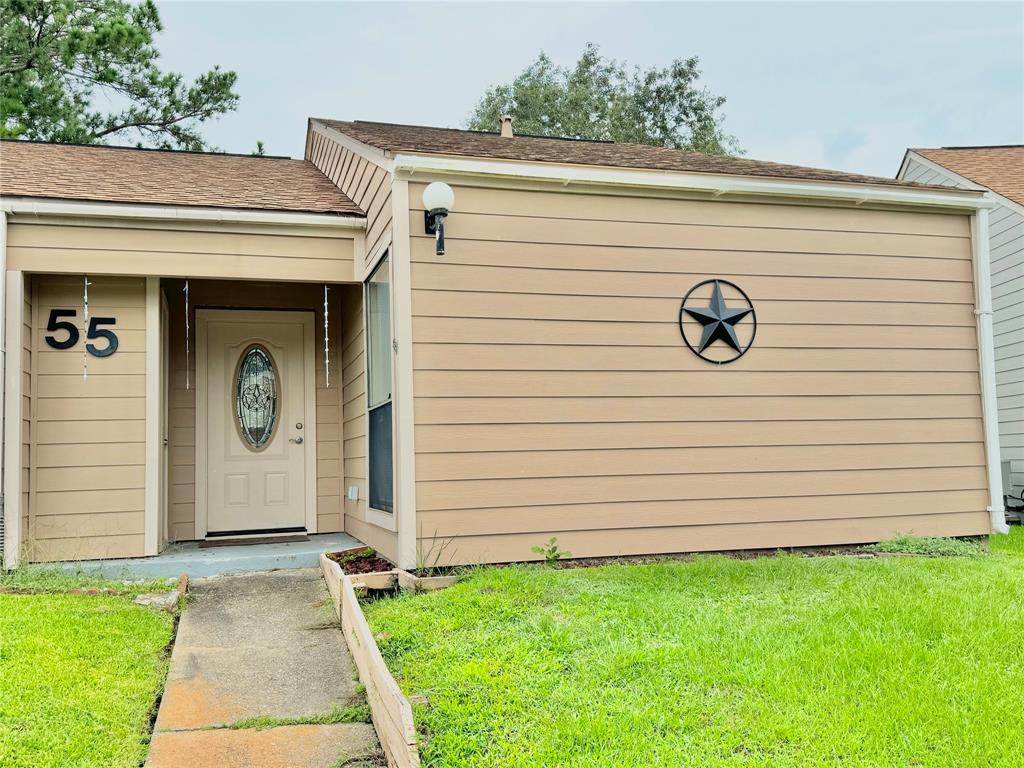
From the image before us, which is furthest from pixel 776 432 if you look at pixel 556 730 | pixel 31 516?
pixel 31 516

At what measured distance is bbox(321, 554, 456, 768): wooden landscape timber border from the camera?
8.45ft

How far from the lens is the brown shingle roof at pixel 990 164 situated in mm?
9500

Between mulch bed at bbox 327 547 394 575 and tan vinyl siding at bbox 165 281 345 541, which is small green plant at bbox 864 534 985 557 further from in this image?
tan vinyl siding at bbox 165 281 345 541

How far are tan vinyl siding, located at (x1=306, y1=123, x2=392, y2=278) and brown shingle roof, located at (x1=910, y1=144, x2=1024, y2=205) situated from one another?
7.36m

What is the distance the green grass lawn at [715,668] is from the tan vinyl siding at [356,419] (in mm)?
1672

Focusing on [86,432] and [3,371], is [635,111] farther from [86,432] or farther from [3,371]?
[3,371]

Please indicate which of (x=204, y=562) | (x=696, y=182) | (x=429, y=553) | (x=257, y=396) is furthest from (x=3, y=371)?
(x=696, y=182)

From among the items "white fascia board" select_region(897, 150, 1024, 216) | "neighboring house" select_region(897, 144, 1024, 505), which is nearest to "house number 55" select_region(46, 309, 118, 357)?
"white fascia board" select_region(897, 150, 1024, 216)

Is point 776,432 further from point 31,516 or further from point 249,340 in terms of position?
point 31,516

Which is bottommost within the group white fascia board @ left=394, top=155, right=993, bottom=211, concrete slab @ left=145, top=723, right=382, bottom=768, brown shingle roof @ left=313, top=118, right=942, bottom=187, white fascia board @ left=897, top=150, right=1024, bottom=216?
concrete slab @ left=145, top=723, right=382, bottom=768

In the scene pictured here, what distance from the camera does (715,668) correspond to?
3.02 metres

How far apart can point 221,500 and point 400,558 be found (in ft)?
8.94

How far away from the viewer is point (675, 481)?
5297 millimetres

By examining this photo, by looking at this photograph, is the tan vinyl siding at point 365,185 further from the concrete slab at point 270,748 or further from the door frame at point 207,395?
the concrete slab at point 270,748
